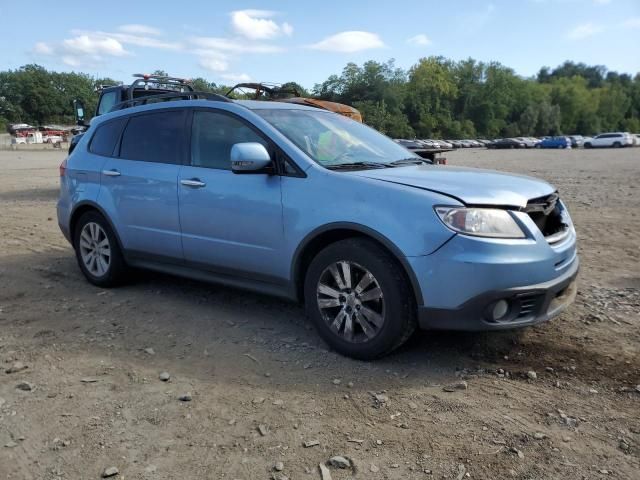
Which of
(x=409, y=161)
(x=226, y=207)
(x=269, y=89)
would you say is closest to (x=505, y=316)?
(x=409, y=161)

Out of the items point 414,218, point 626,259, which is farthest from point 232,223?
point 626,259

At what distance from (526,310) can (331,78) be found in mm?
100944

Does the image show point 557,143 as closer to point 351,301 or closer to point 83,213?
point 83,213

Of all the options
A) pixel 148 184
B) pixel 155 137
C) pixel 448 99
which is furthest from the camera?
pixel 448 99

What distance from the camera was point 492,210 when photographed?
3.45 metres

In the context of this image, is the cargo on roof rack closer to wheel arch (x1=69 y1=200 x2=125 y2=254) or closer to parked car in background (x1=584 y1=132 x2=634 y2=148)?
wheel arch (x1=69 y1=200 x2=125 y2=254)

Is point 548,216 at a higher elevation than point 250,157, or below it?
below

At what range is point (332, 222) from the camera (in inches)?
149

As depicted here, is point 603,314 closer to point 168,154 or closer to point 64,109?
point 168,154

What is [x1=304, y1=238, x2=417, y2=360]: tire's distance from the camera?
3.56 m

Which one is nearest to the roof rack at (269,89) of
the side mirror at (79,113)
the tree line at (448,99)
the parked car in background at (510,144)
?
the side mirror at (79,113)

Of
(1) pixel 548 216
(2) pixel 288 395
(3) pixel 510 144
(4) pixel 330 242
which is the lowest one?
(2) pixel 288 395

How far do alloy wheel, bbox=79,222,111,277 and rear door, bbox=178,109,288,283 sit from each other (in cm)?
127

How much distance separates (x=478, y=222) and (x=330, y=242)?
1054 mm
